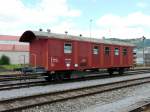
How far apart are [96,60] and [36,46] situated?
215 inches

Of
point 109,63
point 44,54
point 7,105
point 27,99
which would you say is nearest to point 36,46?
point 44,54

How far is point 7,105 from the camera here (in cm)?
1193

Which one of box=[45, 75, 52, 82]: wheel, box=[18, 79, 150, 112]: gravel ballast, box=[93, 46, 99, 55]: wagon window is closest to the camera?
box=[18, 79, 150, 112]: gravel ballast

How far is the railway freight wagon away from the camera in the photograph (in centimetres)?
2152

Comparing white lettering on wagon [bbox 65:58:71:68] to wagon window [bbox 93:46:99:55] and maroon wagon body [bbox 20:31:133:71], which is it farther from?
wagon window [bbox 93:46:99:55]

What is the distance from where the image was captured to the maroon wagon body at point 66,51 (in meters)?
21.5

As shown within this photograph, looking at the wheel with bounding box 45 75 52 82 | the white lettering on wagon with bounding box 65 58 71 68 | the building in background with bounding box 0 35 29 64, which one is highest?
the building in background with bounding box 0 35 29 64

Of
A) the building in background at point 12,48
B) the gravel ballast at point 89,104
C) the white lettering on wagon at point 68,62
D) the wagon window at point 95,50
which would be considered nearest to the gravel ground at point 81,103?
the gravel ballast at point 89,104

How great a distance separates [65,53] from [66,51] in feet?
0.62

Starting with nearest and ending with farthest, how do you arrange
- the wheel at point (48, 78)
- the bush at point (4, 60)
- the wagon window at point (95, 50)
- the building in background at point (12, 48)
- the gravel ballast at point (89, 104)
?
1. the gravel ballast at point (89, 104)
2. the wheel at point (48, 78)
3. the wagon window at point (95, 50)
4. the bush at point (4, 60)
5. the building in background at point (12, 48)

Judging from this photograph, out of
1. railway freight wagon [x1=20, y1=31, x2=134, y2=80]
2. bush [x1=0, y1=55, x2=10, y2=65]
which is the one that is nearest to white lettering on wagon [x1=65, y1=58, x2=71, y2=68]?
railway freight wagon [x1=20, y1=31, x2=134, y2=80]

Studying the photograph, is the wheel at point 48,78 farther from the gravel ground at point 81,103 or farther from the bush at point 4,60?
the bush at point 4,60

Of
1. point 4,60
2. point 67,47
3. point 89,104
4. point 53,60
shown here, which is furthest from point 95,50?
point 4,60

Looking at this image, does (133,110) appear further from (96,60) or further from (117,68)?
(117,68)
